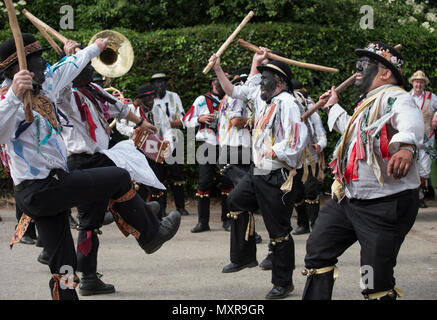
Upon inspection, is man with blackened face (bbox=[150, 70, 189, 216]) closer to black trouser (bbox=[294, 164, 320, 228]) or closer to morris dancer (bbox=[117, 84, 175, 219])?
morris dancer (bbox=[117, 84, 175, 219])

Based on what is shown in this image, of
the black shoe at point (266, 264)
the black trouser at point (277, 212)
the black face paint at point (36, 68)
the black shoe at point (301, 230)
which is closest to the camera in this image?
the black face paint at point (36, 68)

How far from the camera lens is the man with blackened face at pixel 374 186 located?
163 inches

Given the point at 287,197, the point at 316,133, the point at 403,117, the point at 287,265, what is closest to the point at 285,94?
the point at 287,197

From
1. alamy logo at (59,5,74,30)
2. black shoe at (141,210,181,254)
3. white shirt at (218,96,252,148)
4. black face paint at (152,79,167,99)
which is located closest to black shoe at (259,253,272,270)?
black shoe at (141,210,181,254)

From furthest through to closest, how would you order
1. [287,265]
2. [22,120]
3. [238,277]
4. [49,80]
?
[238,277]
[287,265]
[49,80]
[22,120]

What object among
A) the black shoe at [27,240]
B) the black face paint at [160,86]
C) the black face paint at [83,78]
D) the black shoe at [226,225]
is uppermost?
the black face paint at [83,78]

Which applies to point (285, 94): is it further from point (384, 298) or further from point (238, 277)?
point (384, 298)

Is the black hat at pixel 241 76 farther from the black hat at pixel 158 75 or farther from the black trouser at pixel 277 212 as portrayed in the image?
the black trouser at pixel 277 212

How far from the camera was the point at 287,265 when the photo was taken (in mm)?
5684

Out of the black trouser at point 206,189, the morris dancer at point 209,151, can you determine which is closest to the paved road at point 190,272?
the black trouser at point 206,189

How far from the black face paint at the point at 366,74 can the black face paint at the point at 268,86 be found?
4.68 ft

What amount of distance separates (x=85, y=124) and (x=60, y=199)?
1450 millimetres

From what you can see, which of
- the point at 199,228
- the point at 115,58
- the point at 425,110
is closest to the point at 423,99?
the point at 425,110

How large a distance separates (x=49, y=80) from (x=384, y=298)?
2.90m
